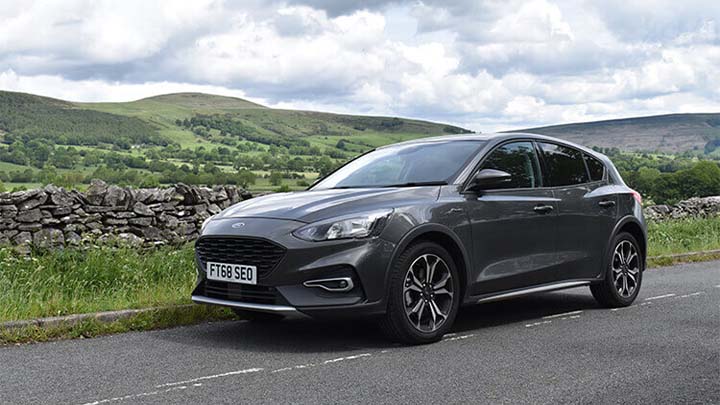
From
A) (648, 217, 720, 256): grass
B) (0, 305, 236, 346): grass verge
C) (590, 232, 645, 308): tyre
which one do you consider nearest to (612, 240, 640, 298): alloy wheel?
(590, 232, 645, 308): tyre

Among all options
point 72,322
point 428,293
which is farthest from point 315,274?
point 72,322

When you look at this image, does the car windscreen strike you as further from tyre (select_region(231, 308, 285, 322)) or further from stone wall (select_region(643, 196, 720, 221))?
stone wall (select_region(643, 196, 720, 221))

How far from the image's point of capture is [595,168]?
9.29m

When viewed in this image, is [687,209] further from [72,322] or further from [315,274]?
[72,322]

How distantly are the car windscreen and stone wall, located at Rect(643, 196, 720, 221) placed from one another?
17.6 m

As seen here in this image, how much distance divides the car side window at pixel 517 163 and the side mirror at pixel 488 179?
0.33 meters

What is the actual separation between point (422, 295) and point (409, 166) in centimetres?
146

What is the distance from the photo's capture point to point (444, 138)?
835 centimetres

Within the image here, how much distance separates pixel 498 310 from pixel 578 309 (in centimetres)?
85

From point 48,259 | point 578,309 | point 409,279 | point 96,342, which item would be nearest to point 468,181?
point 409,279

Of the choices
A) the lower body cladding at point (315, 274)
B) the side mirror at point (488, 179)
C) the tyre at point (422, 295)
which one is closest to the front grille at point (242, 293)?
the lower body cladding at point (315, 274)

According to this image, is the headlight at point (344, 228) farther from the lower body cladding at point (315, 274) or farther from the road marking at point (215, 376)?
the road marking at point (215, 376)

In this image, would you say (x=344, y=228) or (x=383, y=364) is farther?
(x=344, y=228)

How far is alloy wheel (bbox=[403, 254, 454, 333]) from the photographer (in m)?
6.80
